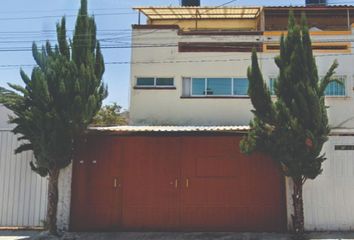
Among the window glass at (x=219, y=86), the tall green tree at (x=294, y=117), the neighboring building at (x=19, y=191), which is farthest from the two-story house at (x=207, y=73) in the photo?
the tall green tree at (x=294, y=117)

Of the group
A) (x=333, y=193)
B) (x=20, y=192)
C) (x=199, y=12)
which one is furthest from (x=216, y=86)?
(x=20, y=192)

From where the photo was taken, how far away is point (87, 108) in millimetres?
11438

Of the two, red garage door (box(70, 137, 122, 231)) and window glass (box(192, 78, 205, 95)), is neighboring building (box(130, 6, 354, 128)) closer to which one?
window glass (box(192, 78, 205, 95))

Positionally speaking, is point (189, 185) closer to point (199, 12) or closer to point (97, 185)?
point (97, 185)

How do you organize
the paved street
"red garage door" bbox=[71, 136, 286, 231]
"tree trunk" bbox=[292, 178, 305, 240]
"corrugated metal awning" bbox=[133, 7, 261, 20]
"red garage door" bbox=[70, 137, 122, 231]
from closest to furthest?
"tree trunk" bbox=[292, 178, 305, 240], the paved street, "red garage door" bbox=[71, 136, 286, 231], "red garage door" bbox=[70, 137, 122, 231], "corrugated metal awning" bbox=[133, 7, 261, 20]

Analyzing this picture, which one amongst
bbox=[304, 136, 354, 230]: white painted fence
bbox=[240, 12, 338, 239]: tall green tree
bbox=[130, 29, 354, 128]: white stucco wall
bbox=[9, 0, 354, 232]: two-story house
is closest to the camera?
bbox=[240, 12, 338, 239]: tall green tree

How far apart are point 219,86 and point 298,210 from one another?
7399 millimetres

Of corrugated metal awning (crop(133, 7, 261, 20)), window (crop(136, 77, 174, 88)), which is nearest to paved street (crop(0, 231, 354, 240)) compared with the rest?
window (crop(136, 77, 174, 88))

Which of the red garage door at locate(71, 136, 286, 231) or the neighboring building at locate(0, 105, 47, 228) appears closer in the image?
the red garage door at locate(71, 136, 286, 231)

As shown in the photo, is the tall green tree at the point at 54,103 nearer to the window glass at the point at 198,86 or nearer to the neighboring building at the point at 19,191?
the neighboring building at the point at 19,191

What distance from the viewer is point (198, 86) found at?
17.4 meters

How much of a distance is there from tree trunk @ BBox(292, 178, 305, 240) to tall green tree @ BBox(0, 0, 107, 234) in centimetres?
571

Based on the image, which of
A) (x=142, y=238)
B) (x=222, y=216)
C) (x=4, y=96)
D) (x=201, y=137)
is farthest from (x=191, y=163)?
(x=4, y=96)

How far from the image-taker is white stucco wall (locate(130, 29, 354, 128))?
16953 mm
